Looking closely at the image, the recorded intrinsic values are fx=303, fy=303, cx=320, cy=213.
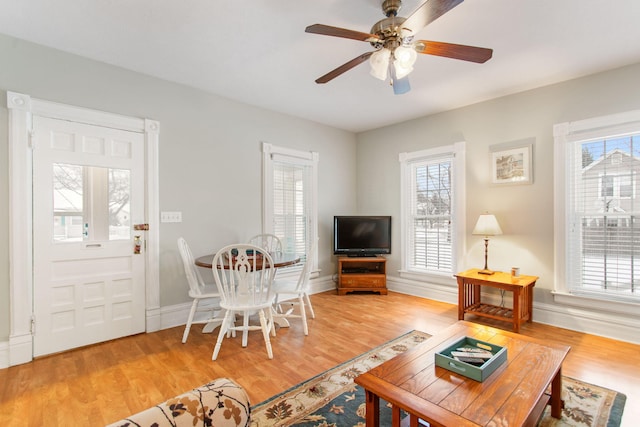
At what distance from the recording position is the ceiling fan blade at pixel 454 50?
6.21 feet

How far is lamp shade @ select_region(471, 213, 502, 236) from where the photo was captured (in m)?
3.42

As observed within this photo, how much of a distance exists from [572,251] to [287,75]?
3547 mm

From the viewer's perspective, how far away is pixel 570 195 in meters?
3.22

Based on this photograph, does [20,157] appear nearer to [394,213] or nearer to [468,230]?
[394,213]

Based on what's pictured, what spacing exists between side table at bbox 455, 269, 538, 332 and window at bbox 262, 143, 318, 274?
2182mm

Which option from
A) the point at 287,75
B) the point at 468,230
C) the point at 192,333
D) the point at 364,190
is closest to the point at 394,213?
the point at 364,190

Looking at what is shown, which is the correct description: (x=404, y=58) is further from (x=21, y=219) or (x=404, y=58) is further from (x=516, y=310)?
(x=21, y=219)

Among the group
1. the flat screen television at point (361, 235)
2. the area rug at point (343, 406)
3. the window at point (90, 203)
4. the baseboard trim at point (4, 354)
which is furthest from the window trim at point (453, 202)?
the baseboard trim at point (4, 354)

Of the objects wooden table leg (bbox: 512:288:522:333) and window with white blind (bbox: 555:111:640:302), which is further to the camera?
wooden table leg (bbox: 512:288:522:333)

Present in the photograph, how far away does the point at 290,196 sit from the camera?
174 inches

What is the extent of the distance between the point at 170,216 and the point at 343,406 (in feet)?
8.23

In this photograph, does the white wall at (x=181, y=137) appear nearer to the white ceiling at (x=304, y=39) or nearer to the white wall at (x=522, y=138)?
the white ceiling at (x=304, y=39)

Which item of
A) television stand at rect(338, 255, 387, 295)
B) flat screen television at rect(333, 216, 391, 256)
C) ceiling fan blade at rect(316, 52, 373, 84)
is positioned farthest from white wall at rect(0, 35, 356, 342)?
ceiling fan blade at rect(316, 52, 373, 84)

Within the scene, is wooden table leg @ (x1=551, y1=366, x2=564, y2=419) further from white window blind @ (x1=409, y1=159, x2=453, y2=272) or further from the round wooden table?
white window blind @ (x1=409, y1=159, x2=453, y2=272)
